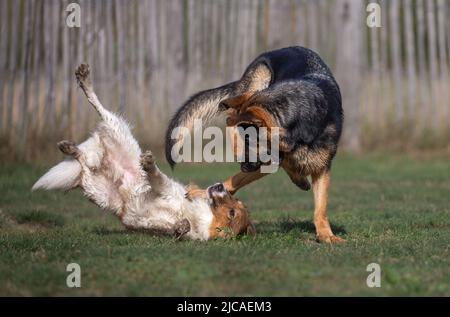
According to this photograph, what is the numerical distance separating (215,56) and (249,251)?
8.70 m

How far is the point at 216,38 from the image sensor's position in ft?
48.8

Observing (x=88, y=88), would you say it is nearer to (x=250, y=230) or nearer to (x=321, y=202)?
(x=250, y=230)

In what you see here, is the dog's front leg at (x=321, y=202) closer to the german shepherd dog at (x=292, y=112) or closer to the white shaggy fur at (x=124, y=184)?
the german shepherd dog at (x=292, y=112)

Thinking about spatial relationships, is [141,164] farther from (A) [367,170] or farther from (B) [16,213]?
(A) [367,170]

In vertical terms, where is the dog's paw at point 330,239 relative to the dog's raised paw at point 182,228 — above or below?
below

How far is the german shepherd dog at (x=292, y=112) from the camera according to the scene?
23.4 feet

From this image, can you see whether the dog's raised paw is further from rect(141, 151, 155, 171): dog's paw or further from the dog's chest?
the dog's chest

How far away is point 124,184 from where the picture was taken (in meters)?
8.05

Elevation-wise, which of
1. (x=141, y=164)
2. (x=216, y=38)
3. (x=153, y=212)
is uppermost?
(x=216, y=38)

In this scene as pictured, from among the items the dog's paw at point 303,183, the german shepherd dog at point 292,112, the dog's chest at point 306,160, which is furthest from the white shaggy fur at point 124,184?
the dog's paw at point 303,183

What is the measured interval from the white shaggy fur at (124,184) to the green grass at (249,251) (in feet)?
0.79

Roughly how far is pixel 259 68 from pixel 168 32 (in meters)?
6.12

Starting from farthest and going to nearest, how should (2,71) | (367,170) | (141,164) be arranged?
(367,170) < (2,71) < (141,164)
